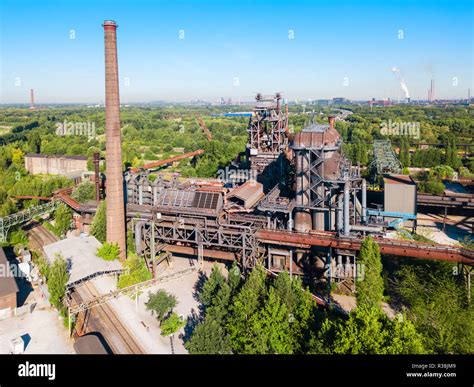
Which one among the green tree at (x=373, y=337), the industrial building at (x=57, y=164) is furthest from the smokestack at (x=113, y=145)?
the industrial building at (x=57, y=164)

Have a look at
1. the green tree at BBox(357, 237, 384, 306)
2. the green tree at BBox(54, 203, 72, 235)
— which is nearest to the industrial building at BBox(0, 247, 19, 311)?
the green tree at BBox(54, 203, 72, 235)

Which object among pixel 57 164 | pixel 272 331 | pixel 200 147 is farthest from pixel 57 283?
pixel 200 147

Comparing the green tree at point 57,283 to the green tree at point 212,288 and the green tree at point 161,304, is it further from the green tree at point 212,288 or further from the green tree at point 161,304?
the green tree at point 212,288

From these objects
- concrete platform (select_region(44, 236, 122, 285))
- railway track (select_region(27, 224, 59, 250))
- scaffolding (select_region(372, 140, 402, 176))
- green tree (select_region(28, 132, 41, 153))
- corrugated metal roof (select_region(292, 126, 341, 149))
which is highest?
corrugated metal roof (select_region(292, 126, 341, 149))

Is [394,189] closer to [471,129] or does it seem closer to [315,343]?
[315,343]

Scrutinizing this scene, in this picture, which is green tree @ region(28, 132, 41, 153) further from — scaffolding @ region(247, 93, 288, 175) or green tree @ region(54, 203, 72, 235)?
scaffolding @ region(247, 93, 288, 175)
